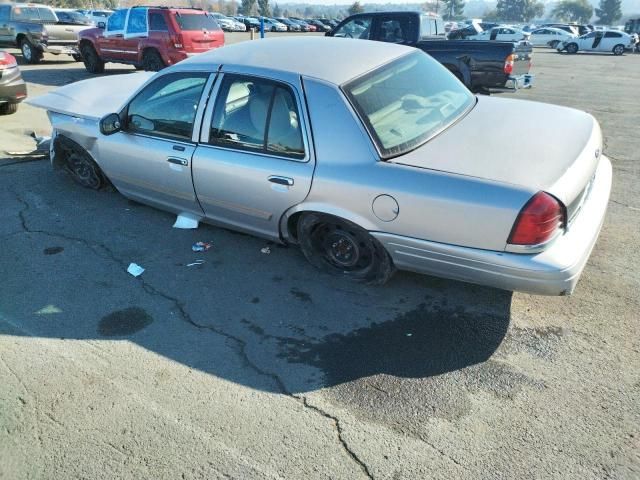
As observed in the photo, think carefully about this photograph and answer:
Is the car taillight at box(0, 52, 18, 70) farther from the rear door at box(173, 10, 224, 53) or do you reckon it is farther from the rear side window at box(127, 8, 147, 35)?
the rear side window at box(127, 8, 147, 35)

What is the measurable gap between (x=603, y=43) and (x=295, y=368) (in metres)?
32.9

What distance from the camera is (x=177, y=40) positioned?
11.3m

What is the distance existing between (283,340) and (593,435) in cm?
174

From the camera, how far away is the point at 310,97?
3.30 metres

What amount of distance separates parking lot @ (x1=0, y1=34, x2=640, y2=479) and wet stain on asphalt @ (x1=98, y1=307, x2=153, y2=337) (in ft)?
0.04

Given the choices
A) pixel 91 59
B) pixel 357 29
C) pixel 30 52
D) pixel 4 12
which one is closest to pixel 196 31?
pixel 91 59

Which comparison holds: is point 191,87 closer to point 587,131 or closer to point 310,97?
point 310,97

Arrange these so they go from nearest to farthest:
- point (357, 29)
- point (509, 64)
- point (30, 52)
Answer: point (509, 64) < point (357, 29) < point (30, 52)

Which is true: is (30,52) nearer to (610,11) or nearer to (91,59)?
(91,59)

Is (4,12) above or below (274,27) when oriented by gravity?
above

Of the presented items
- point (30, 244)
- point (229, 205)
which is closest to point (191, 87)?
point (229, 205)

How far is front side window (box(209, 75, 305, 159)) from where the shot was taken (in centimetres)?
342

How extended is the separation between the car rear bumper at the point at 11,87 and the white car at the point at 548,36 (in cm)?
3488

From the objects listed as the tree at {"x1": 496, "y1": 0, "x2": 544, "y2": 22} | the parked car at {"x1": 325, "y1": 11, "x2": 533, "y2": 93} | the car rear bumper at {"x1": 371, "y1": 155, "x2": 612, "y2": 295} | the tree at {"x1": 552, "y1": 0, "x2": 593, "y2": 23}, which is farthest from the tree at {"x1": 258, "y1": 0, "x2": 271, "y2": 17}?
the car rear bumper at {"x1": 371, "y1": 155, "x2": 612, "y2": 295}
